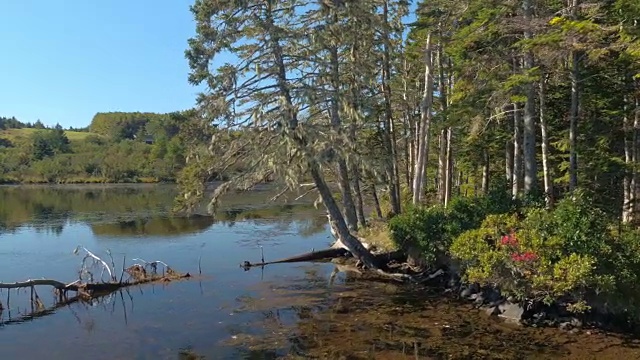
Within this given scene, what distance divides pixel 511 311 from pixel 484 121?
30.2 ft

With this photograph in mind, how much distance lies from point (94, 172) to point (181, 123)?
3524 inches

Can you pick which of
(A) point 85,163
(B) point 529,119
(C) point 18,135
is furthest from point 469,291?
(C) point 18,135

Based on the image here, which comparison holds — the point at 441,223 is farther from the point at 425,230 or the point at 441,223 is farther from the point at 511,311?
the point at 511,311

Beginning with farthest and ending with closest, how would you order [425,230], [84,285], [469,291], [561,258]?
[425,230] < [84,285] < [469,291] < [561,258]

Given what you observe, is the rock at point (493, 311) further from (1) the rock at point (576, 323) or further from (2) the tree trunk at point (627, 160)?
(2) the tree trunk at point (627, 160)

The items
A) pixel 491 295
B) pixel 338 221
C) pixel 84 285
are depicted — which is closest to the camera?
pixel 491 295

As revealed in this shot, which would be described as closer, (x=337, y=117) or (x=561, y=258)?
(x=561, y=258)

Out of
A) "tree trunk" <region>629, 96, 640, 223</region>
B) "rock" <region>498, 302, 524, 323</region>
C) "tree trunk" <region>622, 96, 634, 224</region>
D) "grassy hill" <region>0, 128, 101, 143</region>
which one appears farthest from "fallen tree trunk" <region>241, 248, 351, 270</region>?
"grassy hill" <region>0, 128, 101, 143</region>

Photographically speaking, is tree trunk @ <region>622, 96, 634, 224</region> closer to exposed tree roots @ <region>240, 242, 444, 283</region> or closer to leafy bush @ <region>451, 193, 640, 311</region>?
leafy bush @ <region>451, 193, 640, 311</region>

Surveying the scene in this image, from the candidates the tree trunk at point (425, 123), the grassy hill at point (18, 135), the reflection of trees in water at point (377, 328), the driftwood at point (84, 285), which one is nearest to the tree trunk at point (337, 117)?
the tree trunk at point (425, 123)

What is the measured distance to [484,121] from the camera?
20281mm

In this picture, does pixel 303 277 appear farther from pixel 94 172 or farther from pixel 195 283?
pixel 94 172

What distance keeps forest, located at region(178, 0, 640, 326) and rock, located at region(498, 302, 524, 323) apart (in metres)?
0.35

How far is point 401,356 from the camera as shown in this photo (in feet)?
34.5
